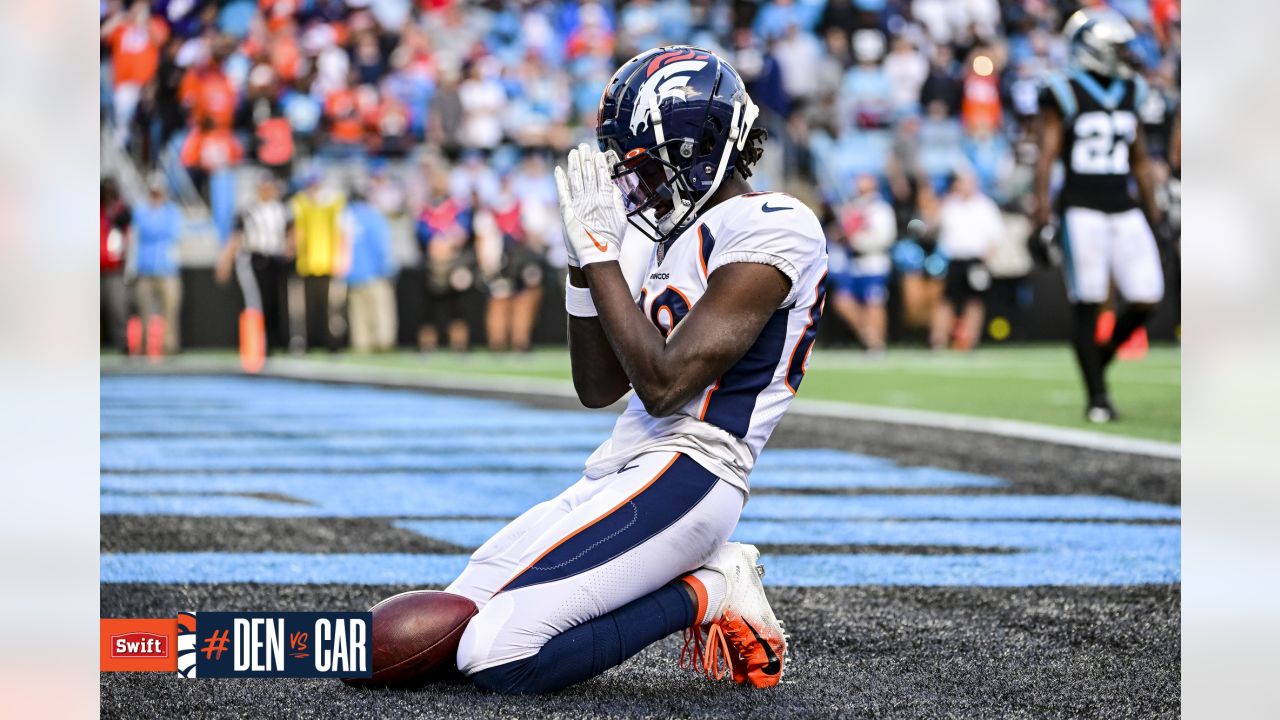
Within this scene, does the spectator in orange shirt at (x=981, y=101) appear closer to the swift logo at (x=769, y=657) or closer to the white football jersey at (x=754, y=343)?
the white football jersey at (x=754, y=343)

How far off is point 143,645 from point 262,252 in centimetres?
1345

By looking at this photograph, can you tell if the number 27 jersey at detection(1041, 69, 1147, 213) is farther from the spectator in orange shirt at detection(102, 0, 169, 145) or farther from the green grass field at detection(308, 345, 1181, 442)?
the spectator in orange shirt at detection(102, 0, 169, 145)

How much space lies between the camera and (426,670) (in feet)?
10.6

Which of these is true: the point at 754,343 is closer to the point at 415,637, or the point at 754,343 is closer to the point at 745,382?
the point at 745,382

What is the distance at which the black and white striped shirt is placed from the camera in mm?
16062

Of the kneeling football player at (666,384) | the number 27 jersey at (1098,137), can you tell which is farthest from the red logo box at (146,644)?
the number 27 jersey at (1098,137)

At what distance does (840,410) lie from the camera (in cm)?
1008

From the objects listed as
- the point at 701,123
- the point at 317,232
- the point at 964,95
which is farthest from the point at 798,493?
the point at 964,95

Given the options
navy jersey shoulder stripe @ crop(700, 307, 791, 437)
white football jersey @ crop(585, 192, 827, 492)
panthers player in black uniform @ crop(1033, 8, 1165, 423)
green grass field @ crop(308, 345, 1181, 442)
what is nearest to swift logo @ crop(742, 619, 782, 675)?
white football jersey @ crop(585, 192, 827, 492)

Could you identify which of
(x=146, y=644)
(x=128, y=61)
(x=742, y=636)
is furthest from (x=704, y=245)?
(x=128, y=61)

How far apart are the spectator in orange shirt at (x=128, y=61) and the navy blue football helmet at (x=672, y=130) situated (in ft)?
49.3
